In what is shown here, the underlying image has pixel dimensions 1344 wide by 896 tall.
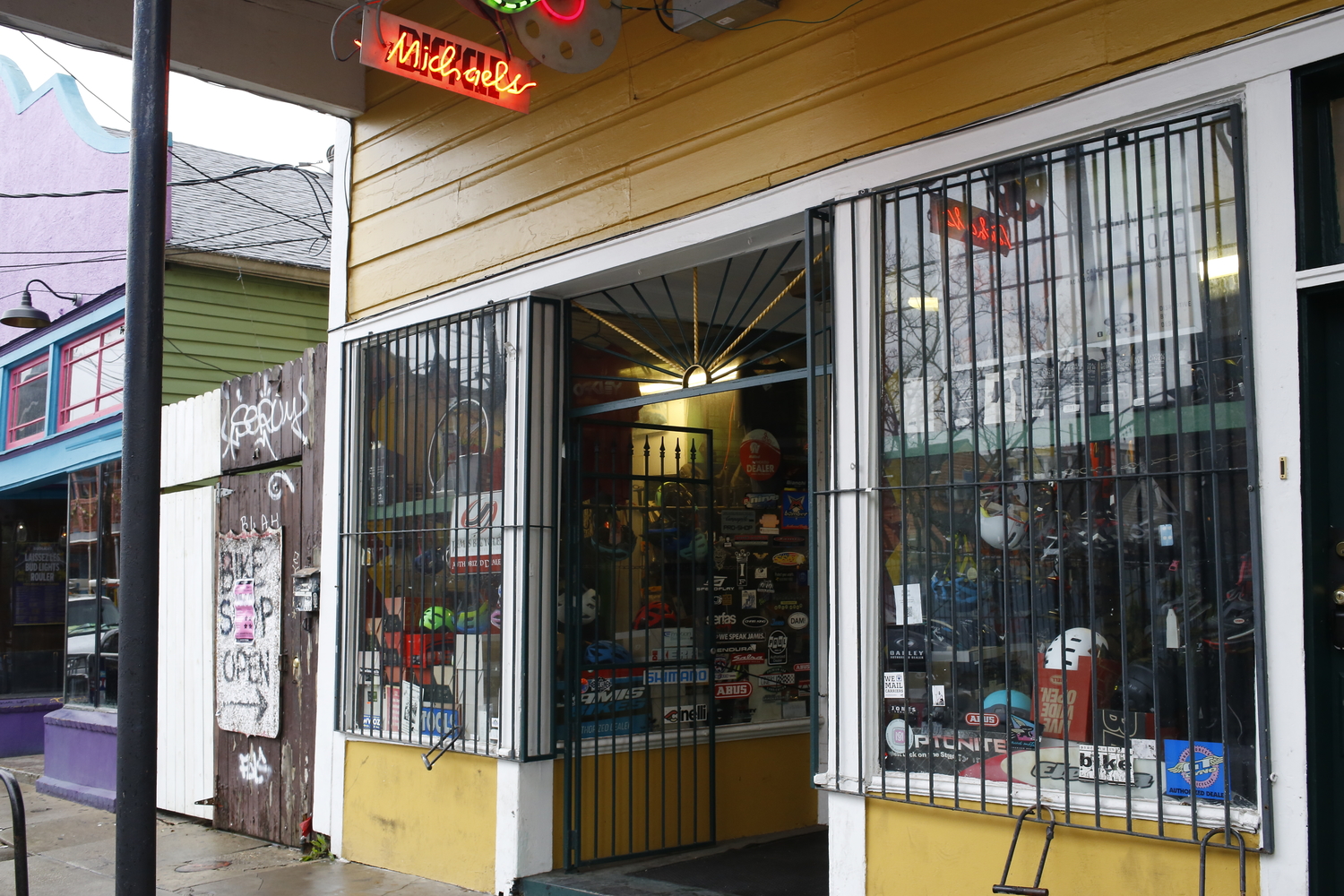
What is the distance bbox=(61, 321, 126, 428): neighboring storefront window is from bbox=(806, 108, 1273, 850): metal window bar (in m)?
9.38

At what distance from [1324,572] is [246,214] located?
462 inches

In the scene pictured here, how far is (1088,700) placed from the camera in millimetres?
4148

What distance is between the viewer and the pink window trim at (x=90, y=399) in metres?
12.0

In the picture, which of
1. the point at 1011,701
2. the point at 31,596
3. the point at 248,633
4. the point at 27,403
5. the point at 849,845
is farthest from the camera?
the point at 31,596

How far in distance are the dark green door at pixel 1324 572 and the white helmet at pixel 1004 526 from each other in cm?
99

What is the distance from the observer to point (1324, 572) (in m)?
3.68

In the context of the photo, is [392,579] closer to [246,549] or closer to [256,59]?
[246,549]

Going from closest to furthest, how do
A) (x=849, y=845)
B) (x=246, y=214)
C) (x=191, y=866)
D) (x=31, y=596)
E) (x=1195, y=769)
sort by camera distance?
(x=1195, y=769)
(x=849, y=845)
(x=191, y=866)
(x=246, y=214)
(x=31, y=596)

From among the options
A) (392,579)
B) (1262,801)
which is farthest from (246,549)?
(1262,801)

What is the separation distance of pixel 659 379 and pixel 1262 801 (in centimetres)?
408

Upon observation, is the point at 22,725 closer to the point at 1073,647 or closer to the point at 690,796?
the point at 690,796

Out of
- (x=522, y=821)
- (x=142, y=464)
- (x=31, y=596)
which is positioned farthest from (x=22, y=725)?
(x=142, y=464)

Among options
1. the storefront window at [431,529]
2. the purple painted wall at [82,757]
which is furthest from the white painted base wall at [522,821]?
the purple painted wall at [82,757]

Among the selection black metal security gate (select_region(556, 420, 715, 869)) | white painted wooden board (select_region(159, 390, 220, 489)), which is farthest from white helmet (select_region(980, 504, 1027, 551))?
white painted wooden board (select_region(159, 390, 220, 489))
